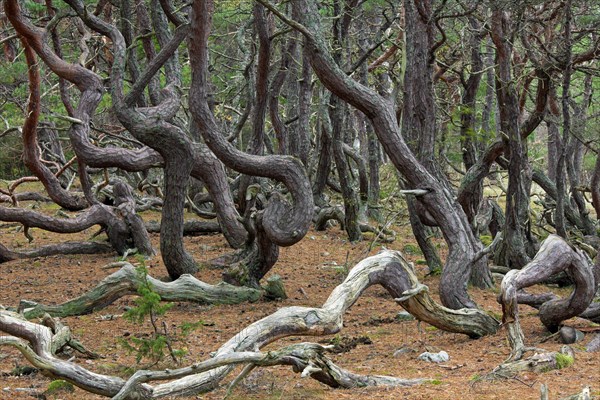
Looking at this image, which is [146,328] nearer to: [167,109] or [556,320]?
[167,109]

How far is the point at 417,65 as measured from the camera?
10039mm

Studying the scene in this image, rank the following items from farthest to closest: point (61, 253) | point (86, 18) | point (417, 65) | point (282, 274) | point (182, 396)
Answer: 1. point (61, 253)
2. point (282, 274)
3. point (86, 18)
4. point (417, 65)
5. point (182, 396)

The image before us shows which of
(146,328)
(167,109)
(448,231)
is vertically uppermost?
(167,109)

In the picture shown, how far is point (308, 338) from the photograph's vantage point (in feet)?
26.1

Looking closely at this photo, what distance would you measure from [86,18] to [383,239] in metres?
6.80

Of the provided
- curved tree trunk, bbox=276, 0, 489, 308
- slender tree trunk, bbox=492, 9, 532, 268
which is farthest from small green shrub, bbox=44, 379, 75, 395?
slender tree trunk, bbox=492, 9, 532, 268

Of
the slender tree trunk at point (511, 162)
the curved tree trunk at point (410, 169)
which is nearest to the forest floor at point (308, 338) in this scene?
the curved tree trunk at point (410, 169)

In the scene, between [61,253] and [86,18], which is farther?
[61,253]

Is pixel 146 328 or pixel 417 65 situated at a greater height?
pixel 417 65

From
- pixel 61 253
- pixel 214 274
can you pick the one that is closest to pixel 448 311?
pixel 214 274

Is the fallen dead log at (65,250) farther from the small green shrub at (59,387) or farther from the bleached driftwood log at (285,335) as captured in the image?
the small green shrub at (59,387)

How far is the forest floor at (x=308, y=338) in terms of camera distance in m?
5.66

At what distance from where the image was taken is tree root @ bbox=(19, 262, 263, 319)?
8.45m

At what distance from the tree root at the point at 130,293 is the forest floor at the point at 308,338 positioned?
0.40ft
